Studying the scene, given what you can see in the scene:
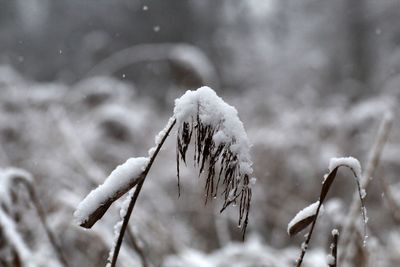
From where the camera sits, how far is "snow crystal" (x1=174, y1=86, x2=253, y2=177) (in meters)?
0.76

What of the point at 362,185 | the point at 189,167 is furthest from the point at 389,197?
the point at 189,167

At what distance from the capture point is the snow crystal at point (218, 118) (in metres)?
0.76

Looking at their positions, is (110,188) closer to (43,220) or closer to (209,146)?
(209,146)

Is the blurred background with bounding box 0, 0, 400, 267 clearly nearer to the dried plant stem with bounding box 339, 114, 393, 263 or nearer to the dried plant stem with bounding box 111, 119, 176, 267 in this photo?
the dried plant stem with bounding box 339, 114, 393, 263

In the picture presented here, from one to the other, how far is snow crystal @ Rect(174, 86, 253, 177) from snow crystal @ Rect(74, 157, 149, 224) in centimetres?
10

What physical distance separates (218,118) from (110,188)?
18 cm

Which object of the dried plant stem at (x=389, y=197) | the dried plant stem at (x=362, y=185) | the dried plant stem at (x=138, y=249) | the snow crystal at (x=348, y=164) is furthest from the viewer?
the dried plant stem at (x=389, y=197)

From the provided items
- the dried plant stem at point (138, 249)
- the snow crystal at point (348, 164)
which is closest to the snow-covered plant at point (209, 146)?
the snow crystal at point (348, 164)

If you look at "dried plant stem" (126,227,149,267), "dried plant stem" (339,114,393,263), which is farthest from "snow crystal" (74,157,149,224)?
"dried plant stem" (339,114,393,263)

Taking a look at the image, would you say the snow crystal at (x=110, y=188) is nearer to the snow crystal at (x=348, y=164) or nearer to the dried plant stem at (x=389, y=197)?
the snow crystal at (x=348, y=164)

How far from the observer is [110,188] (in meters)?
0.80

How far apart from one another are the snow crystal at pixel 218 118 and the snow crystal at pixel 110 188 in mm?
96

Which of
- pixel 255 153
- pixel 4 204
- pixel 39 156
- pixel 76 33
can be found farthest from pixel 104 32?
pixel 4 204

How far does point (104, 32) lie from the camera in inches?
771
